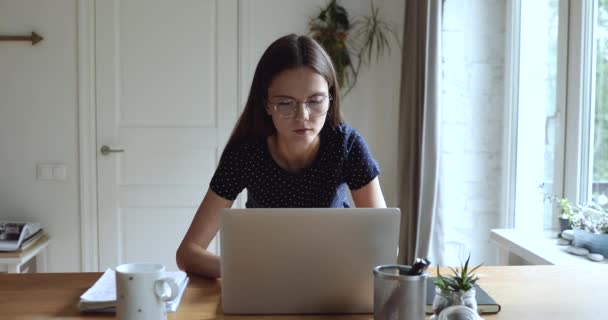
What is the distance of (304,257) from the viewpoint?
110 cm

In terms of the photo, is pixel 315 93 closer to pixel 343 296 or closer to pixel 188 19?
pixel 343 296

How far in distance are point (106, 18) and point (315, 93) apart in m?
2.17

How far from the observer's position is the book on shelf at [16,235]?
9.36ft

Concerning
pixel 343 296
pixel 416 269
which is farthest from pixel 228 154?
pixel 416 269

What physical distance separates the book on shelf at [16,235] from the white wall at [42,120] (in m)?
0.22

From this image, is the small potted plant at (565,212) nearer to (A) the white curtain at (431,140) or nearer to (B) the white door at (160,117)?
(A) the white curtain at (431,140)

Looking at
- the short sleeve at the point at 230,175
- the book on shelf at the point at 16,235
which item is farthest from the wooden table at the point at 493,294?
the book on shelf at the point at 16,235

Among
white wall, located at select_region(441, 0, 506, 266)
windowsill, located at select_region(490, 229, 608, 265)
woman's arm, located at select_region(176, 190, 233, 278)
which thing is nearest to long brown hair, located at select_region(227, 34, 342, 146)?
woman's arm, located at select_region(176, 190, 233, 278)

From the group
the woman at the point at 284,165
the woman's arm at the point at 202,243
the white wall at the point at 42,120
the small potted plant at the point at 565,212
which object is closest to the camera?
the woman's arm at the point at 202,243

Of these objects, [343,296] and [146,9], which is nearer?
[343,296]

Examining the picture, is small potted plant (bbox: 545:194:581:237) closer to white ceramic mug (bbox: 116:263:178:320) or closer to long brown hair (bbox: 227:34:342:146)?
long brown hair (bbox: 227:34:342:146)

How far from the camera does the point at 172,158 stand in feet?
10.9

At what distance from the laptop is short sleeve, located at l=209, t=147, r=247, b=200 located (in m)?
0.51

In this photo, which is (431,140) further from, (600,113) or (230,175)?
(230,175)
